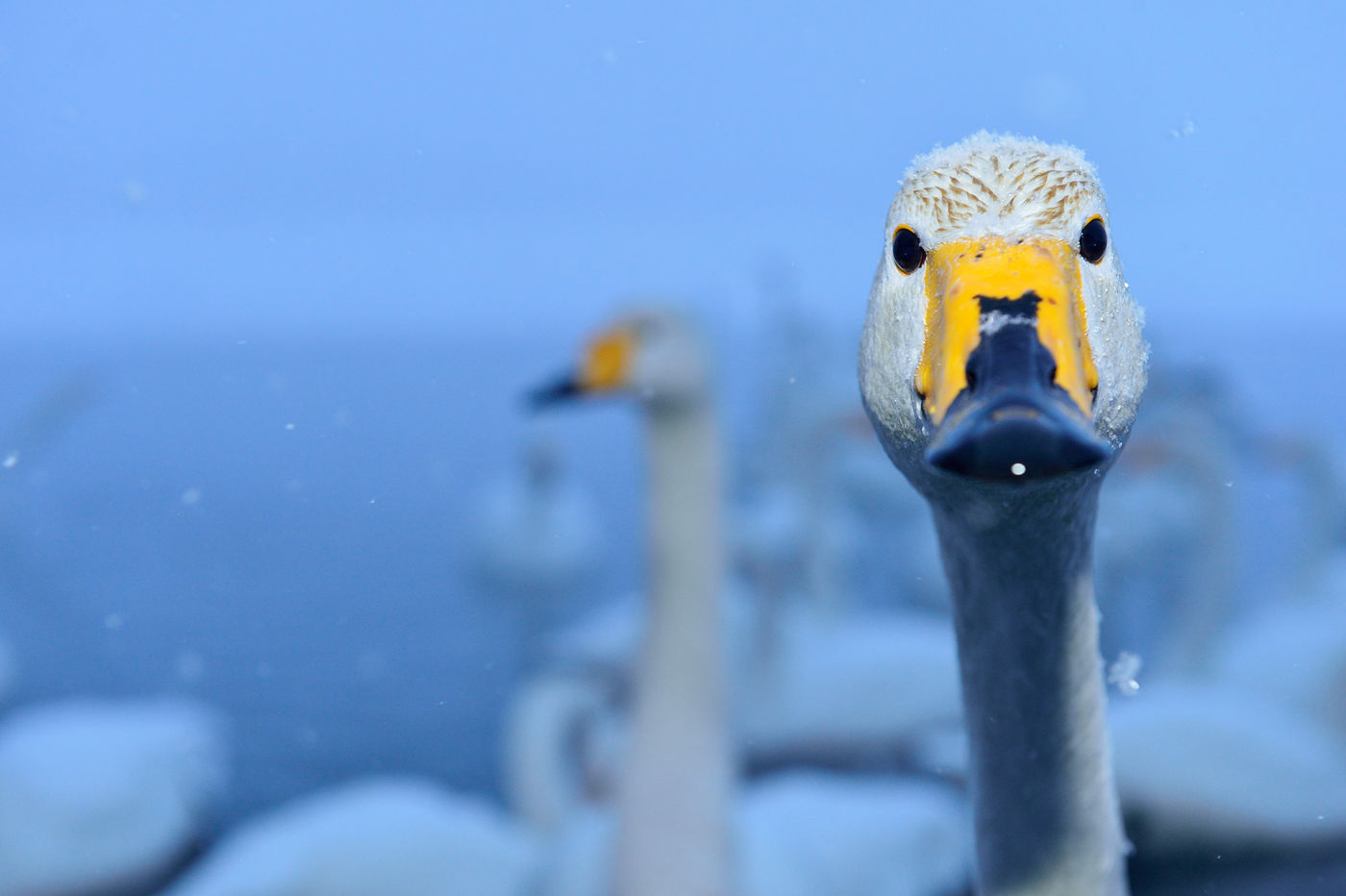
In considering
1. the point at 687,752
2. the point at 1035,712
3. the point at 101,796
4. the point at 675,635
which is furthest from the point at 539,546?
the point at 1035,712

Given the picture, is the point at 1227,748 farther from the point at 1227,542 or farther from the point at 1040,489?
the point at 1040,489

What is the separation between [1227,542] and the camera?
430 centimetres

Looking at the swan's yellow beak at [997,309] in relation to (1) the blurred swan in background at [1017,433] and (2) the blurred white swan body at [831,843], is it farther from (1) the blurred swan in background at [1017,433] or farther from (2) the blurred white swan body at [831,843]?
(2) the blurred white swan body at [831,843]

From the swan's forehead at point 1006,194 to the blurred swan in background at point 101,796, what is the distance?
12.3 ft

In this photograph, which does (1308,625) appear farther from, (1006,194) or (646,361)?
(1006,194)

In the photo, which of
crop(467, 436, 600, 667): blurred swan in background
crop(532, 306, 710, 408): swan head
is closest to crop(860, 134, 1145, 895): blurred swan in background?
crop(532, 306, 710, 408): swan head

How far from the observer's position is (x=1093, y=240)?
3.06ft

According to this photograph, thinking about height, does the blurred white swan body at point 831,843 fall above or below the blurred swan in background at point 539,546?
below

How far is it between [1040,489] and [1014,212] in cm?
22

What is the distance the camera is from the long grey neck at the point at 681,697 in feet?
6.97

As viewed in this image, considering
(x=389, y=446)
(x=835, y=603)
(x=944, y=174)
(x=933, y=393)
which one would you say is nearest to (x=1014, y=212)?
(x=944, y=174)

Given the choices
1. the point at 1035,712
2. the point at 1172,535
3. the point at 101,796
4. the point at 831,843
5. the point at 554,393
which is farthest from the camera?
the point at 1172,535

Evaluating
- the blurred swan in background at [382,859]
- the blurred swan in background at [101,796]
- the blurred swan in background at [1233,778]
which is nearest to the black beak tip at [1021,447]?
the blurred swan in background at [382,859]

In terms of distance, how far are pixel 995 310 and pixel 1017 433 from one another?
16 cm
